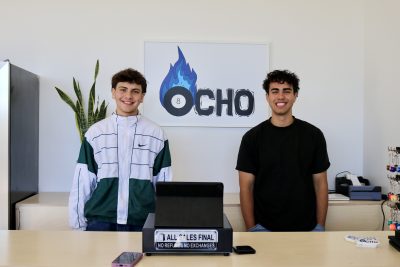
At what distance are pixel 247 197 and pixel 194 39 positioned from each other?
1.60 m

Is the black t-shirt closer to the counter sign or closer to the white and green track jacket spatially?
the white and green track jacket

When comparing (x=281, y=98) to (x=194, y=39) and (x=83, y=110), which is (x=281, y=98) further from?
(x=83, y=110)

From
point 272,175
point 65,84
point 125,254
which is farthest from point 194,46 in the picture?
point 125,254

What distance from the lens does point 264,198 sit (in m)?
2.67

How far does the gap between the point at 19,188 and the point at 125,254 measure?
2.01 meters

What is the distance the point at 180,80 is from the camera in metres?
3.51

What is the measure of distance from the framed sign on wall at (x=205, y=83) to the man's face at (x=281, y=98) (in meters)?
0.77

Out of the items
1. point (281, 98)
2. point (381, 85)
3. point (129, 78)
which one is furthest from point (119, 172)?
point (381, 85)

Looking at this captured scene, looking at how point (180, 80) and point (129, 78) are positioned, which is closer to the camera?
Result: point (129, 78)

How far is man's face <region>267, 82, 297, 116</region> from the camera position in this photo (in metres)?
2.73

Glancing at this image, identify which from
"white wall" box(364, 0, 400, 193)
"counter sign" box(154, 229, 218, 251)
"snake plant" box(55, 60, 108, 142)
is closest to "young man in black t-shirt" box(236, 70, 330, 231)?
"white wall" box(364, 0, 400, 193)

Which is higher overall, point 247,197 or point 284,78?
point 284,78

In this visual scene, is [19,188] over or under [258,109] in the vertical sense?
under

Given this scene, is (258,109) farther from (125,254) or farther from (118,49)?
(125,254)
